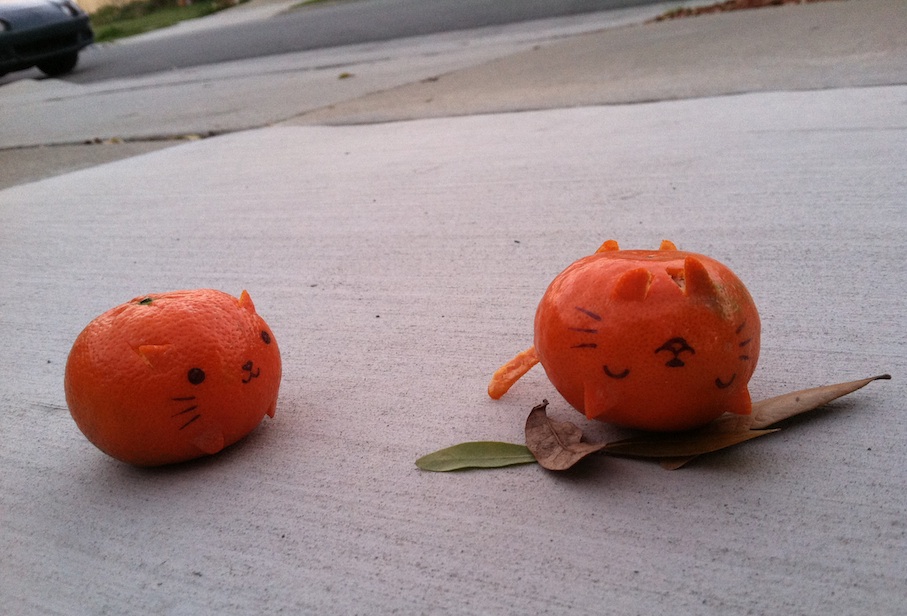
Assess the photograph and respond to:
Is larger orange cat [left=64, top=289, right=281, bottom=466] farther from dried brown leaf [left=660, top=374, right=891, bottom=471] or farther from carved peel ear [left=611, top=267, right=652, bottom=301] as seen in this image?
dried brown leaf [left=660, top=374, right=891, bottom=471]

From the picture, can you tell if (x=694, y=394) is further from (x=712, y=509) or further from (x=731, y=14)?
(x=731, y=14)

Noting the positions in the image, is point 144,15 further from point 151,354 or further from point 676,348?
point 676,348

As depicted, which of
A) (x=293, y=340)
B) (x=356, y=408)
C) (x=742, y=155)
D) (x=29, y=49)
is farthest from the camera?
(x=29, y=49)

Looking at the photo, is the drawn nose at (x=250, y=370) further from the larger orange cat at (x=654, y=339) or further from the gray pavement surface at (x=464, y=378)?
the larger orange cat at (x=654, y=339)

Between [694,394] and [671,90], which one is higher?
[694,394]

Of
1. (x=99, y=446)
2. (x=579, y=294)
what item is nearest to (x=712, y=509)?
(x=579, y=294)

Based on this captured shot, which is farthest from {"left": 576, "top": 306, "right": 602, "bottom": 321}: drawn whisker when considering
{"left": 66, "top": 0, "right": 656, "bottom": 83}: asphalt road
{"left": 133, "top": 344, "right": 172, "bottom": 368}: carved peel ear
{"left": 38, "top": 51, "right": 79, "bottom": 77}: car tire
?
{"left": 38, "top": 51, "right": 79, "bottom": 77}: car tire
